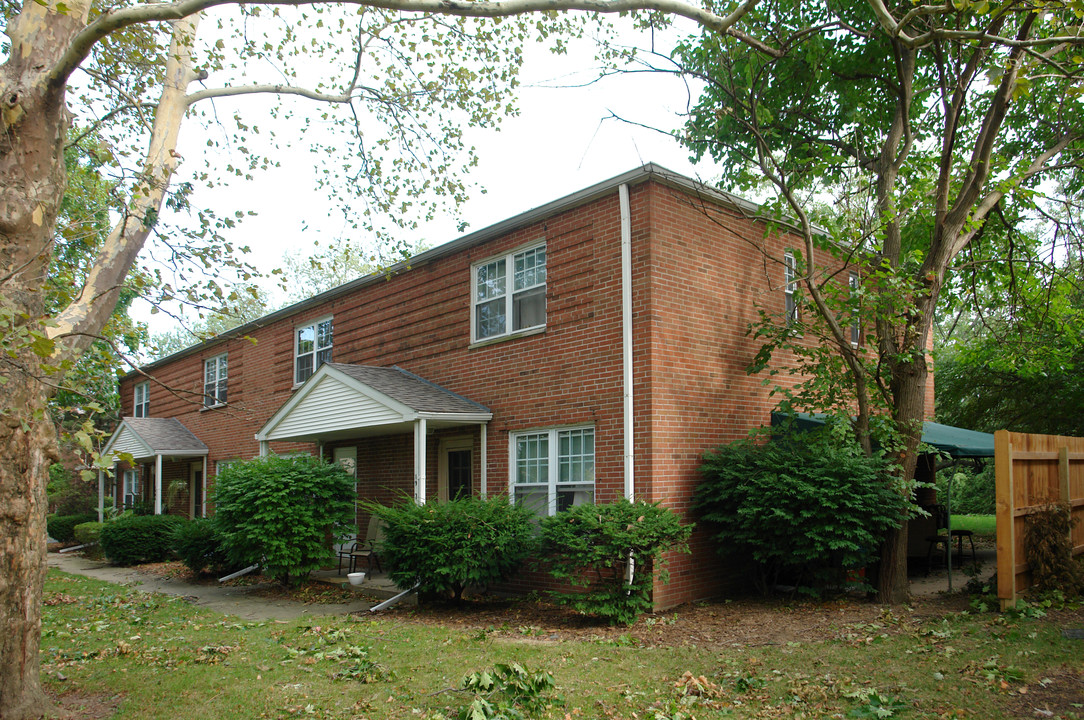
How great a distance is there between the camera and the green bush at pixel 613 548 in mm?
9148

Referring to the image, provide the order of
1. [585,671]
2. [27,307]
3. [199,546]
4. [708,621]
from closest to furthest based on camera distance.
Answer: [27,307] → [585,671] → [708,621] → [199,546]

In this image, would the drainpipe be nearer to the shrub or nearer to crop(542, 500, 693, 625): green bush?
crop(542, 500, 693, 625): green bush

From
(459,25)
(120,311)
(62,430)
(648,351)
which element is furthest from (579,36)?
(120,311)

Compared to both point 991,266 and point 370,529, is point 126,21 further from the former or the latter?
point 991,266

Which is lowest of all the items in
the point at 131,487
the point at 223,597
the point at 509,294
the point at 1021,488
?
the point at 223,597

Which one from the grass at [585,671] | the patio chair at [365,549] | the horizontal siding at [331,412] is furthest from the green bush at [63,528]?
the grass at [585,671]

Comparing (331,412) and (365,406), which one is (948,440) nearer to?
(365,406)

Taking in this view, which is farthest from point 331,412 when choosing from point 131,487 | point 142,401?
point 142,401

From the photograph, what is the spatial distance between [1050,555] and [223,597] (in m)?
11.8

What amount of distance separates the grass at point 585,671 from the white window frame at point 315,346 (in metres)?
8.85

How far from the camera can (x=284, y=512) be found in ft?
41.3

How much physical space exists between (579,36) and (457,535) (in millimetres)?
7224

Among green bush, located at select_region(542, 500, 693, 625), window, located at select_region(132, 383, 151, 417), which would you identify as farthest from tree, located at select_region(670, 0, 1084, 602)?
window, located at select_region(132, 383, 151, 417)

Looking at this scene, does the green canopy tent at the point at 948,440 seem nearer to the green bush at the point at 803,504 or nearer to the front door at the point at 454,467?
the green bush at the point at 803,504
